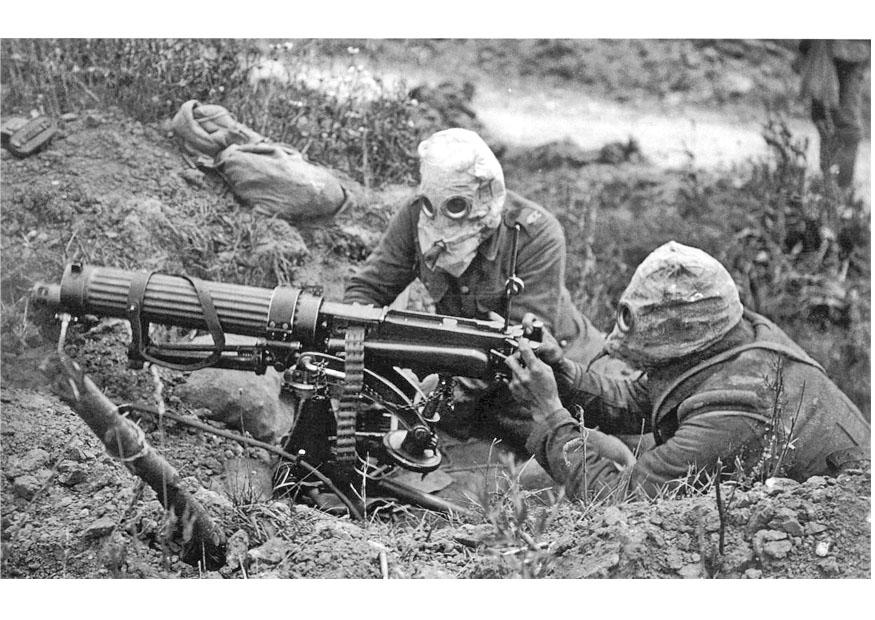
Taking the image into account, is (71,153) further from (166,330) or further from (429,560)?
(429,560)

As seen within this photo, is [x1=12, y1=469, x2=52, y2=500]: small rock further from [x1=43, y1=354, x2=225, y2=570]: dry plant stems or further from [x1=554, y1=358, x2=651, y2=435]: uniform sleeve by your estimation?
[x1=554, y1=358, x2=651, y2=435]: uniform sleeve

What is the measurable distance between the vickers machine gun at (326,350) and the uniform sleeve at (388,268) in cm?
75

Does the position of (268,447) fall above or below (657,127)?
below

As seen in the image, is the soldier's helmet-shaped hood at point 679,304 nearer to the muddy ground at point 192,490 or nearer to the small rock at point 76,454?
the muddy ground at point 192,490

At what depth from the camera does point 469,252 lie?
4.78 meters

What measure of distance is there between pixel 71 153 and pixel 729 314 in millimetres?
2827

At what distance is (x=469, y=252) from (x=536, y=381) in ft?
2.66

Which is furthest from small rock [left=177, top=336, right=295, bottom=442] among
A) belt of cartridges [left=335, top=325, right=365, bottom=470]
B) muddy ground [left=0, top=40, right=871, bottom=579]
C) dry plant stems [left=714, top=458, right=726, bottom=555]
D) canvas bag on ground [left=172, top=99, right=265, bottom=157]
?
dry plant stems [left=714, top=458, right=726, bottom=555]

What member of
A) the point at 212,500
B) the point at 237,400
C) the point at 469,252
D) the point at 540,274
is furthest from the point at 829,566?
the point at 237,400


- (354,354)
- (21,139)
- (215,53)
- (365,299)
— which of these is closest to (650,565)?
(354,354)

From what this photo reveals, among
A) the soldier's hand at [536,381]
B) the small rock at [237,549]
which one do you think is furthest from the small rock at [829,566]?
the small rock at [237,549]

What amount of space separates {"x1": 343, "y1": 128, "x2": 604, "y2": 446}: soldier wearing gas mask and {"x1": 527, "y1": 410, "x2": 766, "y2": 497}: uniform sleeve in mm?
367

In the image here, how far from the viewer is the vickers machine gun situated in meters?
4.04

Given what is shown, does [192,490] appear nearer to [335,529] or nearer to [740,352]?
[335,529]
